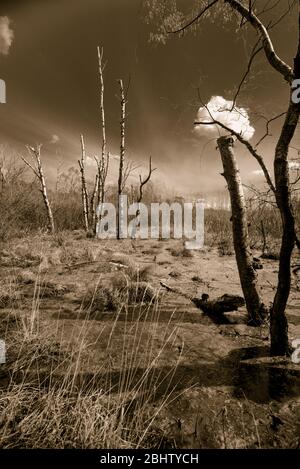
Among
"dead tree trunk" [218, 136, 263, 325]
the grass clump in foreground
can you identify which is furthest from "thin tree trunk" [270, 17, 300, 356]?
the grass clump in foreground

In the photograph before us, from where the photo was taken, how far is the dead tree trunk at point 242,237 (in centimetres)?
385

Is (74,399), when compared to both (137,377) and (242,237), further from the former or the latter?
(242,237)

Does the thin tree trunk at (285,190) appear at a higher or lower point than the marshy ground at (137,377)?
higher

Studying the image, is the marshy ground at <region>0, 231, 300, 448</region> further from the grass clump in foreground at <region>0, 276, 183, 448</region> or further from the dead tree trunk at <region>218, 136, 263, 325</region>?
the dead tree trunk at <region>218, 136, 263, 325</region>

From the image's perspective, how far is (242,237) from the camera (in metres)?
3.87

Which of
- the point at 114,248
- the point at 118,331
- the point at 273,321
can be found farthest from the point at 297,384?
the point at 114,248

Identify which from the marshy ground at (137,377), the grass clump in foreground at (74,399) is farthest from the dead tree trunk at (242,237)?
the grass clump in foreground at (74,399)

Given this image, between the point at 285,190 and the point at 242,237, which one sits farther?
the point at 242,237

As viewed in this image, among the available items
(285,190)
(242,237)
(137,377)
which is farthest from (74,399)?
(242,237)

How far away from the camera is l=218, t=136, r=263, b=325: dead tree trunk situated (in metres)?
3.85

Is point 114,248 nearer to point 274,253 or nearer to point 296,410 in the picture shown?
point 274,253

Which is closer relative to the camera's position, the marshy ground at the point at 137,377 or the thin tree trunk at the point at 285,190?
the marshy ground at the point at 137,377

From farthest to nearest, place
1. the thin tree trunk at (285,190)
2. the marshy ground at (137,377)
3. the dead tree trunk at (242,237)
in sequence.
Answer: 1. the dead tree trunk at (242,237)
2. the thin tree trunk at (285,190)
3. the marshy ground at (137,377)

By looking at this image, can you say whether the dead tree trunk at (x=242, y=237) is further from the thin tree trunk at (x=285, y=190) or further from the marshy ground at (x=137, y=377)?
the thin tree trunk at (x=285, y=190)
